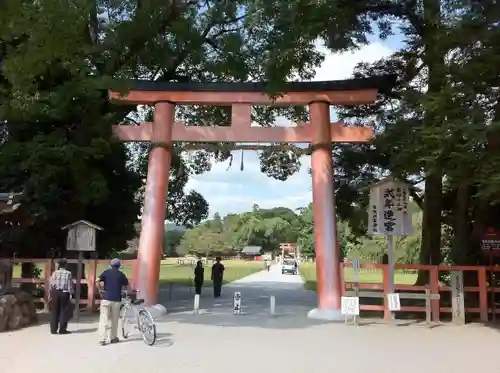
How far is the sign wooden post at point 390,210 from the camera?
13438mm

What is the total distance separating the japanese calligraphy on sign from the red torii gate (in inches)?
46.4

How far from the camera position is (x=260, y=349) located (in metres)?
9.21

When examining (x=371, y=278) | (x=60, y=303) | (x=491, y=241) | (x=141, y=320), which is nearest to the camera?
(x=141, y=320)

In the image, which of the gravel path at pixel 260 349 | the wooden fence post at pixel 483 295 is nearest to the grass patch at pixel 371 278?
the wooden fence post at pixel 483 295

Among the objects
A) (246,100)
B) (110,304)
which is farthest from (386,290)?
(110,304)

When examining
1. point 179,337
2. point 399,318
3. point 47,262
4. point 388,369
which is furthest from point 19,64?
point 399,318

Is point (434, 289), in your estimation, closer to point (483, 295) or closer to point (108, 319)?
point (483, 295)

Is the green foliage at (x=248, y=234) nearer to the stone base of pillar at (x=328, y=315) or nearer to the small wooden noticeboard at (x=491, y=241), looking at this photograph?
the small wooden noticeboard at (x=491, y=241)

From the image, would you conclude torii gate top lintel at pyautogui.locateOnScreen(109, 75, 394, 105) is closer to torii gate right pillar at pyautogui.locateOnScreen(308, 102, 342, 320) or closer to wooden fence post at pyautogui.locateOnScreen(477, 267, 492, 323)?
torii gate right pillar at pyautogui.locateOnScreen(308, 102, 342, 320)

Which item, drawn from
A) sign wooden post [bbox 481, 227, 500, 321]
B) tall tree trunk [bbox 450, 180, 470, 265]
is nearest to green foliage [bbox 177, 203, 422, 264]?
tall tree trunk [bbox 450, 180, 470, 265]

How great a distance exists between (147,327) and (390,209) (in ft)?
23.4

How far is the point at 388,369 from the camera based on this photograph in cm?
774

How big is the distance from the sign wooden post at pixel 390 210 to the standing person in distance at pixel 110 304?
269 inches

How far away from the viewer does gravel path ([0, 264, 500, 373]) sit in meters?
7.81
